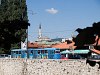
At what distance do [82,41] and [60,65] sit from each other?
18216 mm

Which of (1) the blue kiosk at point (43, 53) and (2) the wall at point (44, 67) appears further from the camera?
(1) the blue kiosk at point (43, 53)

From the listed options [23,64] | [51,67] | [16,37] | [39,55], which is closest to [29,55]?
[39,55]

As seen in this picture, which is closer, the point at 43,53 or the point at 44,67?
the point at 44,67

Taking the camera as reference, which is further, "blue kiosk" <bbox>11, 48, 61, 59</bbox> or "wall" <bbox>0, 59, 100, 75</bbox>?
"blue kiosk" <bbox>11, 48, 61, 59</bbox>

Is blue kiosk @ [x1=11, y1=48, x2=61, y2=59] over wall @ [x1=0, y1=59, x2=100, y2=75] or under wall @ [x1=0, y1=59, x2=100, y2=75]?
over

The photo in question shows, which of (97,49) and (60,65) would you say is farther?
(60,65)

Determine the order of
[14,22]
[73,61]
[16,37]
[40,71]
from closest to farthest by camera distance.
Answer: [14,22], [16,37], [73,61], [40,71]

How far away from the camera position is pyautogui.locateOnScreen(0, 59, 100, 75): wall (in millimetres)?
18219

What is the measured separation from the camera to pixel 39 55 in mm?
25156

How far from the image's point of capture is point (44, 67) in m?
21.3

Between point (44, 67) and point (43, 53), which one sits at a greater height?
point (43, 53)

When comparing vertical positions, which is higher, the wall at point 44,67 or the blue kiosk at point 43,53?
the blue kiosk at point 43,53

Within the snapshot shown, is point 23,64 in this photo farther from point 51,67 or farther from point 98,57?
point 98,57

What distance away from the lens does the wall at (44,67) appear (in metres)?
18.2
